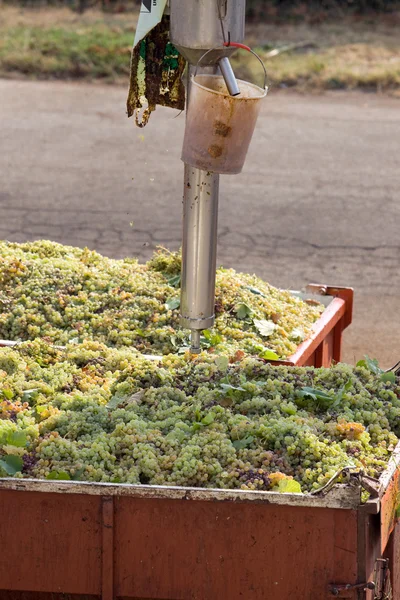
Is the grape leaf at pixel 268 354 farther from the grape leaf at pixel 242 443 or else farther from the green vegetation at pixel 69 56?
the green vegetation at pixel 69 56

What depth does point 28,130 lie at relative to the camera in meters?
12.2

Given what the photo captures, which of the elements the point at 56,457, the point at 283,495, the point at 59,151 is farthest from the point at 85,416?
the point at 59,151

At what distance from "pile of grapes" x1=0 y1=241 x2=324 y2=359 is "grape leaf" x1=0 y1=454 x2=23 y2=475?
1466mm

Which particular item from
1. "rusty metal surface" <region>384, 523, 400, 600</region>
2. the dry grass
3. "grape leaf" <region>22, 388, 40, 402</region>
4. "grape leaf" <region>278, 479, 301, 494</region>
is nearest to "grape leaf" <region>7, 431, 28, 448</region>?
"grape leaf" <region>22, 388, 40, 402</region>

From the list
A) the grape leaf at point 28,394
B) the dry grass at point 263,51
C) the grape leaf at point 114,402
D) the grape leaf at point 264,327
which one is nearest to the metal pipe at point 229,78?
the grape leaf at point 114,402

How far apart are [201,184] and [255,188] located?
626 centimetres

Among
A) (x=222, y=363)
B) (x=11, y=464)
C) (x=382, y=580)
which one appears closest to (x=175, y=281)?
(x=222, y=363)

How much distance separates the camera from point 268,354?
16.3 ft

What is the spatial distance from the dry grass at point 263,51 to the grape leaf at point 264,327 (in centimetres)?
867

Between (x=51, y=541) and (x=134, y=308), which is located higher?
(x=134, y=308)

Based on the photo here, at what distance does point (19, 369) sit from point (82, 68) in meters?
10.8

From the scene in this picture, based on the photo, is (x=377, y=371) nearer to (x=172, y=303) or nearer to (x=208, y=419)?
(x=208, y=419)

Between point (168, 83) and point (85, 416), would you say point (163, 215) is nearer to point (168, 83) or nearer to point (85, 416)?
point (168, 83)

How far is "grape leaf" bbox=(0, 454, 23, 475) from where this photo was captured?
11.7ft
